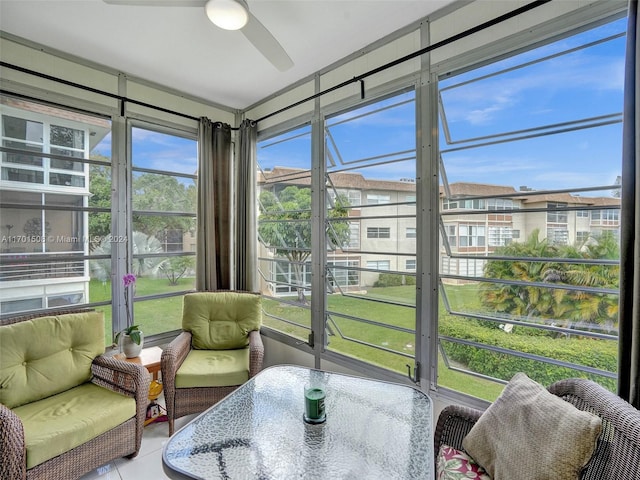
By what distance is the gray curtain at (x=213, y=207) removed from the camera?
10.5 feet

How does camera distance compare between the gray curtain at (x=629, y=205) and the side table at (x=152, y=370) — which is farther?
the side table at (x=152, y=370)

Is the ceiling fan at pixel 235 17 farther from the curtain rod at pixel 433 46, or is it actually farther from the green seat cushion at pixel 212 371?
the green seat cushion at pixel 212 371

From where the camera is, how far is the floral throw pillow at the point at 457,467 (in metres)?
1.21

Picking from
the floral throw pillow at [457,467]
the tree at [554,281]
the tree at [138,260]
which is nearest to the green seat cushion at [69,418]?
the tree at [138,260]

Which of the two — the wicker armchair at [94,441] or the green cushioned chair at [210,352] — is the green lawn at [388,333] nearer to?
the green cushioned chair at [210,352]

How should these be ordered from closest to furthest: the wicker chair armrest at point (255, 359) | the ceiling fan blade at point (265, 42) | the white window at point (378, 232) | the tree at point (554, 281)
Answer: the tree at point (554, 281) → the ceiling fan blade at point (265, 42) → the wicker chair armrest at point (255, 359) → the white window at point (378, 232)

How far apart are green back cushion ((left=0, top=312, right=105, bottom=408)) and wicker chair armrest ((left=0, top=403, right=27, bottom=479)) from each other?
1.46ft

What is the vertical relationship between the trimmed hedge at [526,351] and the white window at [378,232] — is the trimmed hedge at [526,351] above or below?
below

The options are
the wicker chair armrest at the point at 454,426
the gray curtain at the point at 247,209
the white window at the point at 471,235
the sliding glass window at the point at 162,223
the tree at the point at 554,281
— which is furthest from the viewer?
the gray curtain at the point at 247,209

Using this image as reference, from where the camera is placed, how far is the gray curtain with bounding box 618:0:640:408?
1.33 metres

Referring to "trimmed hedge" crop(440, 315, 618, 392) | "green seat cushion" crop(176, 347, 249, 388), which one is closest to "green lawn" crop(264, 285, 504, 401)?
"trimmed hedge" crop(440, 315, 618, 392)

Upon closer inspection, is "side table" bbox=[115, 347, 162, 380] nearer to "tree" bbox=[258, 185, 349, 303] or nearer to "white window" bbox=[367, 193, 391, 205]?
"tree" bbox=[258, 185, 349, 303]

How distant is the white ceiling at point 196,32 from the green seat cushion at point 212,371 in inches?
98.7

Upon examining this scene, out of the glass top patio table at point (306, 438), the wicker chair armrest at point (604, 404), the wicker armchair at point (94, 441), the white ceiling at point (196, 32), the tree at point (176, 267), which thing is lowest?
the wicker armchair at point (94, 441)
